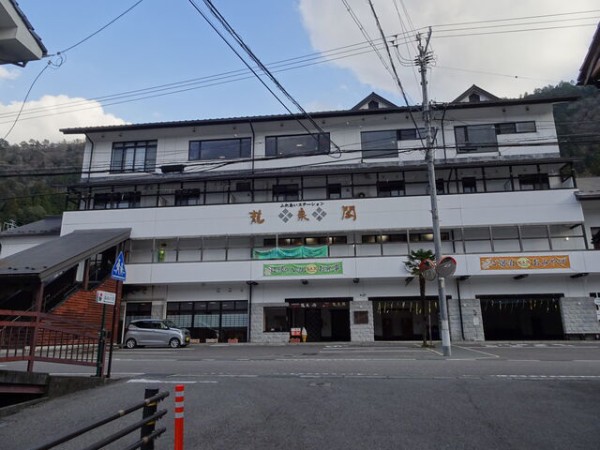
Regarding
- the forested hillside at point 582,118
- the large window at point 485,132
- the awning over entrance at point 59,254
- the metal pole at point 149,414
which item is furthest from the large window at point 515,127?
the metal pole at point 149,414

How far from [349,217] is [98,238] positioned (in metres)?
15.3

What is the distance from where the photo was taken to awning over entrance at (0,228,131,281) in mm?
19109

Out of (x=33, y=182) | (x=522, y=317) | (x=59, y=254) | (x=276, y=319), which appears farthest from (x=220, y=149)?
(x=33, y=182)

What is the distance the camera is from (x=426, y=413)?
21.6 feet

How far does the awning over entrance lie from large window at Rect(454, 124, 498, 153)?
22725mm

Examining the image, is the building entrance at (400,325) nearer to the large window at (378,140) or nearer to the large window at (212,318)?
the large window at (212,318)

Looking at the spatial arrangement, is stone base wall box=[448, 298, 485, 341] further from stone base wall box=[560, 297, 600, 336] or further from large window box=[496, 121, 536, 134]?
large window box=[496, 121, 536, 134]

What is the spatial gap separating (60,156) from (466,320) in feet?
113

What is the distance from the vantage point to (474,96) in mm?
29781

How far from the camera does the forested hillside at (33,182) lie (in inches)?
1336

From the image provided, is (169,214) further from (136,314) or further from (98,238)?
(136,314)

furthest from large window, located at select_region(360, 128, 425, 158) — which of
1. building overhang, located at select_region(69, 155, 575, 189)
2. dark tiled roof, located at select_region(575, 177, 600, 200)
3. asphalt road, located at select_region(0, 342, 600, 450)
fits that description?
asphalt road, located at select_region(0, 342, 600, 450)

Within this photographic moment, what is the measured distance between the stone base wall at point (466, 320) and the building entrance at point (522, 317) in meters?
0.88

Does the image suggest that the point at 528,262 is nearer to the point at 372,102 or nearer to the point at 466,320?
the point at 466,320
